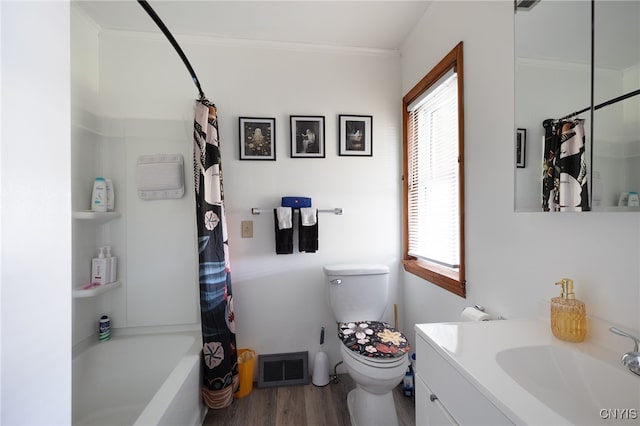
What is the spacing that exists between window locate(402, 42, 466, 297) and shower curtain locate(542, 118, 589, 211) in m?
0.49

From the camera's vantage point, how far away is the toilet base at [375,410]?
1.49 metres

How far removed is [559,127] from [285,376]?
2.05 metres

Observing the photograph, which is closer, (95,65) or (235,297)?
(95,65)

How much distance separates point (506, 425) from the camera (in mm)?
571

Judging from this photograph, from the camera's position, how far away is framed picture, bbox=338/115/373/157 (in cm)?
210

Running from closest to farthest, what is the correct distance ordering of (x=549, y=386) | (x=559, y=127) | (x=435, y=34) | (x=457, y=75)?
(x=549, y=386), (x=559, y=127), (x=457, y=75), (x=435, y=34)

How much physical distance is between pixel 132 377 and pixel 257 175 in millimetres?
1512

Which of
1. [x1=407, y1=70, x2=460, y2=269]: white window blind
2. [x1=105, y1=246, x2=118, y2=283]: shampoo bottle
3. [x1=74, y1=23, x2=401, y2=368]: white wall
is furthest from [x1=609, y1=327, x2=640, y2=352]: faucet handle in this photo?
[x1=105, y1=246, x2=118, y2=283]: shampoo bottle

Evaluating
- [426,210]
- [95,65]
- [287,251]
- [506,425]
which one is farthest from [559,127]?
[95,65]

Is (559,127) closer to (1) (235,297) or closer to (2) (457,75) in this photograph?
(2) (457,75)

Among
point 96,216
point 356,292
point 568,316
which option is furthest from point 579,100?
point 96,216

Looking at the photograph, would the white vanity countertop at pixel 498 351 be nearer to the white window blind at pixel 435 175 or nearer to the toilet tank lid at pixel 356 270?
the white window blind at pixel 435 175

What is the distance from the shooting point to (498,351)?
782mm

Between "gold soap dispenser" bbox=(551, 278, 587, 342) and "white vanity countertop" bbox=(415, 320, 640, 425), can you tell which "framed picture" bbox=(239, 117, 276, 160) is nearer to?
"white vanity countertop" bbox=(415, 320, 640, 425)
